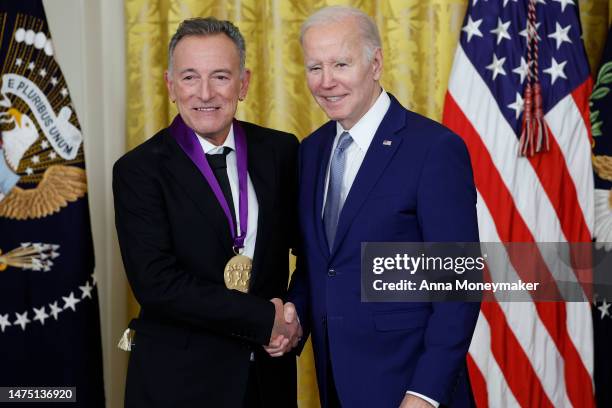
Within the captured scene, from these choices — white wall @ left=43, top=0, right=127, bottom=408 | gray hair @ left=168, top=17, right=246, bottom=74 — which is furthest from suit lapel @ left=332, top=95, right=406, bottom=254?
white wall @ left=43, top=0, right=127, bottom=408

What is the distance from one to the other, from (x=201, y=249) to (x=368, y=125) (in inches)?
25.8

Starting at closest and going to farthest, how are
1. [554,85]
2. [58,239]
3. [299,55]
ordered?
[58,239]
[554,85]
[299,55]

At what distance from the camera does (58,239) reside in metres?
3.37

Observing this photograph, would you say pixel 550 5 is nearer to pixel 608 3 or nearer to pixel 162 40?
pixel 608 3

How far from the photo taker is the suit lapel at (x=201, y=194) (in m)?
2.40

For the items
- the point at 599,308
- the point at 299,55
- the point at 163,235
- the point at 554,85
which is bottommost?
the point at 599,308

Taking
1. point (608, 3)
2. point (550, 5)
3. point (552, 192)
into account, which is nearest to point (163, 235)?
point (552, 192)

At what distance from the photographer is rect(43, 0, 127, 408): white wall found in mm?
3906

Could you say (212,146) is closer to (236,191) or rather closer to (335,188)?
(236,191)

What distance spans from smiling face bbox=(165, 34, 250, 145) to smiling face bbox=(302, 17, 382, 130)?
0.94ft

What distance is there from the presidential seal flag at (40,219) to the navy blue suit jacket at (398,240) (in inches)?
58.8

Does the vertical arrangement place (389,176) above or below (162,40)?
below

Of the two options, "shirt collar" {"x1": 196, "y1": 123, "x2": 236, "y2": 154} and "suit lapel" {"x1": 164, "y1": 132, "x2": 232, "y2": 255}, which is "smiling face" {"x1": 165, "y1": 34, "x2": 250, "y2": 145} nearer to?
"shirt collar" {"x1": 196, "y1": 123, "x2": 236, "y2": 154}

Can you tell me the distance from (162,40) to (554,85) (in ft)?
6.56
